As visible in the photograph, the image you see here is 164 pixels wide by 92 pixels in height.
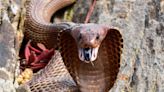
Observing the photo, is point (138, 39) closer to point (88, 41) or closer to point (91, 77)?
point (91, 77)

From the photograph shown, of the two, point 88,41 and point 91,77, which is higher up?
point 88,41

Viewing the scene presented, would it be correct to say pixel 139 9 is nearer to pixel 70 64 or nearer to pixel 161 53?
pixel 161 53

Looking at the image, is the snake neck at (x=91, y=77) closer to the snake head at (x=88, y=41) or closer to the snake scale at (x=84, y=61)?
the snake scale at (x=84, y=61)

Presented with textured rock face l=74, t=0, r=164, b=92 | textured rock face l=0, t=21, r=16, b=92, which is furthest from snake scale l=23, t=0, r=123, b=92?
textured rock face l=74, t=0, r=164, b=92

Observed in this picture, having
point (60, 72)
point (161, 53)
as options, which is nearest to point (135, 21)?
point (161, 53)

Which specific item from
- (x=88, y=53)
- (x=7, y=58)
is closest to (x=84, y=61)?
(x=88, y=53)

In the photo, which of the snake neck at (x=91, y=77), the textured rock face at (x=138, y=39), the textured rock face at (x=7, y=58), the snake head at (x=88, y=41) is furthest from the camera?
the textured rock face at (x=138, y=39)

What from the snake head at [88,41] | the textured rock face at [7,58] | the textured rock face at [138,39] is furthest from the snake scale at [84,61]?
the textured rock face at [138,39]
